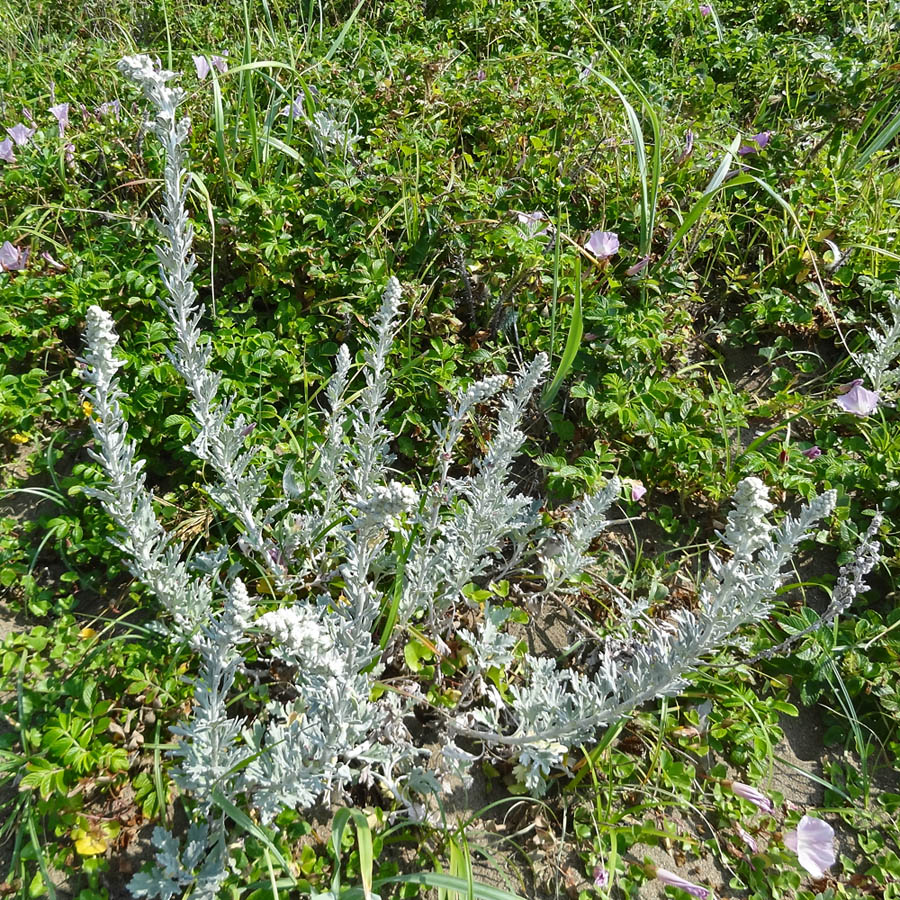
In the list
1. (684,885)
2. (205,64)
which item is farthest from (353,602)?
(205,64)

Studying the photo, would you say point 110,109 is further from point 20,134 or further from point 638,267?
point 638,267

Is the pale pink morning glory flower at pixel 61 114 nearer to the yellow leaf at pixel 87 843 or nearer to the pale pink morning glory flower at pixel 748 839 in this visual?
the yellow leaf at pixel 87 843

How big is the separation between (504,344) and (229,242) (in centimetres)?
119

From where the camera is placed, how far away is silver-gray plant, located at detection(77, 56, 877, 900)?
1.54 m

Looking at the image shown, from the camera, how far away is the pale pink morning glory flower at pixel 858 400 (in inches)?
103

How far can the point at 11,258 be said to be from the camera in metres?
2.76

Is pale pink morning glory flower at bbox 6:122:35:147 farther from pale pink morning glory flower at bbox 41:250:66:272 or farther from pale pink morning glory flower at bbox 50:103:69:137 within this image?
pale pink morning glory flower at bbox 41:250:66:272

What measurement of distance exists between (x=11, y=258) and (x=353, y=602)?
7.00 feet

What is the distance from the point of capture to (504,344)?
287 centimetres

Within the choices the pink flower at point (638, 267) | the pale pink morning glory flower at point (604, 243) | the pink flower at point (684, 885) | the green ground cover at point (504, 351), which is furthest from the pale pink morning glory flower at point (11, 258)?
the pink flower at point (684, 885)

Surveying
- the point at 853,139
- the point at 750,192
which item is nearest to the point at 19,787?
the point at 750,192

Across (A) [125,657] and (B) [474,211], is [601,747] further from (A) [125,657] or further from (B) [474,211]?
(B) [474,211]

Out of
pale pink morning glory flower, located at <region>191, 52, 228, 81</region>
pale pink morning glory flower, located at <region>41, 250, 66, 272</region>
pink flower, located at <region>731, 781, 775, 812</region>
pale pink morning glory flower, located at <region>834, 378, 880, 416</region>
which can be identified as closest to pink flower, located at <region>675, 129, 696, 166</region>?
pale pink morning glory flower, located at <region>834, 378, 880, 416</region>

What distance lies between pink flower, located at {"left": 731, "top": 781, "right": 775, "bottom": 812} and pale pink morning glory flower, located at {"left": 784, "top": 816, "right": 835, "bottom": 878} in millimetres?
94
